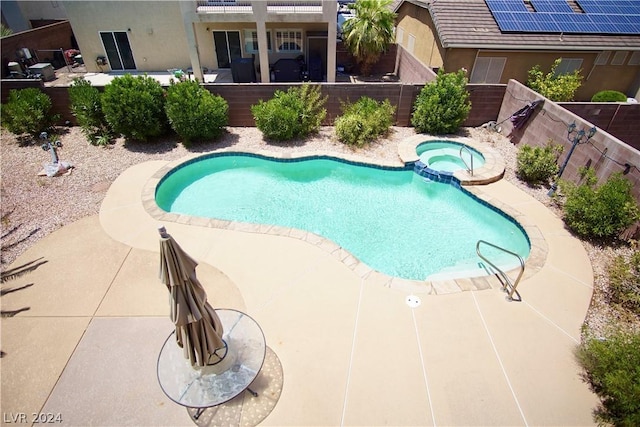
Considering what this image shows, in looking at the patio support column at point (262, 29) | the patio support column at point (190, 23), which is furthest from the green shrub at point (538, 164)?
the patio support column at point (190, 23)

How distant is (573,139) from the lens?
32.6 feet

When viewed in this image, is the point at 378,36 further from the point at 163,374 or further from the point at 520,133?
the point at 163,374

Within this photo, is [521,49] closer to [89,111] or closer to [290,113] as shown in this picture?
[290,113]

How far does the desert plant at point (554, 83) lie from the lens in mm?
13914

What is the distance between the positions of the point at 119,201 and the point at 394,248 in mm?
7560

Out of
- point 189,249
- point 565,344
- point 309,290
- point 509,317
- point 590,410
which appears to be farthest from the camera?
point 189,249

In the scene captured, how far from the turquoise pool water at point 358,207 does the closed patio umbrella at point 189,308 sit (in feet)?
15.2

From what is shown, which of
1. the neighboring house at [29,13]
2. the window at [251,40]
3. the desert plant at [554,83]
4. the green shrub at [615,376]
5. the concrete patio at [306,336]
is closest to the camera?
the green shrub at [615,376]

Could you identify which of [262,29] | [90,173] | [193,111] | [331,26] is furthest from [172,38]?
[90,173]

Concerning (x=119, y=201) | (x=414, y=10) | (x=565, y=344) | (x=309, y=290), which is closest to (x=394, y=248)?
(x=309, y=290)

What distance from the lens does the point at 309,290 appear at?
662 centimetres

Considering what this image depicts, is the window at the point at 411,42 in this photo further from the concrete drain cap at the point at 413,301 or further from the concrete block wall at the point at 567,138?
the concrete drain cap at the point at 413,301

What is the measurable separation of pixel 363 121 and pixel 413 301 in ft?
25.3

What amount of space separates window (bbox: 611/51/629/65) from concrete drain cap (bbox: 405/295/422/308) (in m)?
17.4
